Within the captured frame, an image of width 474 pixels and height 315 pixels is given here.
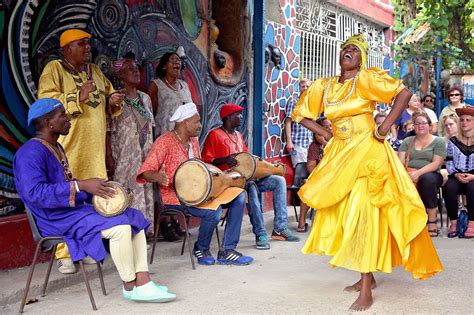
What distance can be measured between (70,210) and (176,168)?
51.4 inches

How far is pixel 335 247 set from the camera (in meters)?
4.68

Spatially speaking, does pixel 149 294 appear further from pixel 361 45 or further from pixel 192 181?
pixel 361 45

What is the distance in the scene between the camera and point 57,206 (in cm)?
438

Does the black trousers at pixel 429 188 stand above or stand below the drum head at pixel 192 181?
below

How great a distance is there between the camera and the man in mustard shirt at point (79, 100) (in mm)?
5199

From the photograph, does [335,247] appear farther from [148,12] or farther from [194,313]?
[148,12]

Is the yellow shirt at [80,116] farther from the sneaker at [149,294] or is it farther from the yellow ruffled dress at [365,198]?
the yellow ruffled dress at [365,198]

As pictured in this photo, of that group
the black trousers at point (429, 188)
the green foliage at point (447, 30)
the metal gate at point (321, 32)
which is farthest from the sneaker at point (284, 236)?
the green foliage at point (447, 30)

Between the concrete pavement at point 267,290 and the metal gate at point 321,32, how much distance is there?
17.4 feet

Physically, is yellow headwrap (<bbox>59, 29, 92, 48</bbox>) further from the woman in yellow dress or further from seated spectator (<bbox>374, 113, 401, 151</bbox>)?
seated spectator (<bbox>374, 113, 401, 151</bbox>)

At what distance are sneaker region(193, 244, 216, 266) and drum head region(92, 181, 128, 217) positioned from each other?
1.68 meters

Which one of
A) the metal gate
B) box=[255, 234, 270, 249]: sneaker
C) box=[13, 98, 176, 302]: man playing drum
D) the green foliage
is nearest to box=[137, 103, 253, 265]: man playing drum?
box=[255, 234, 270, 249]: sneaker

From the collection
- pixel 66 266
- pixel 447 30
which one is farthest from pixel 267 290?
pixel 447 30

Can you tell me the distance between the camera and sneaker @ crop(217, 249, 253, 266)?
5961 mm
